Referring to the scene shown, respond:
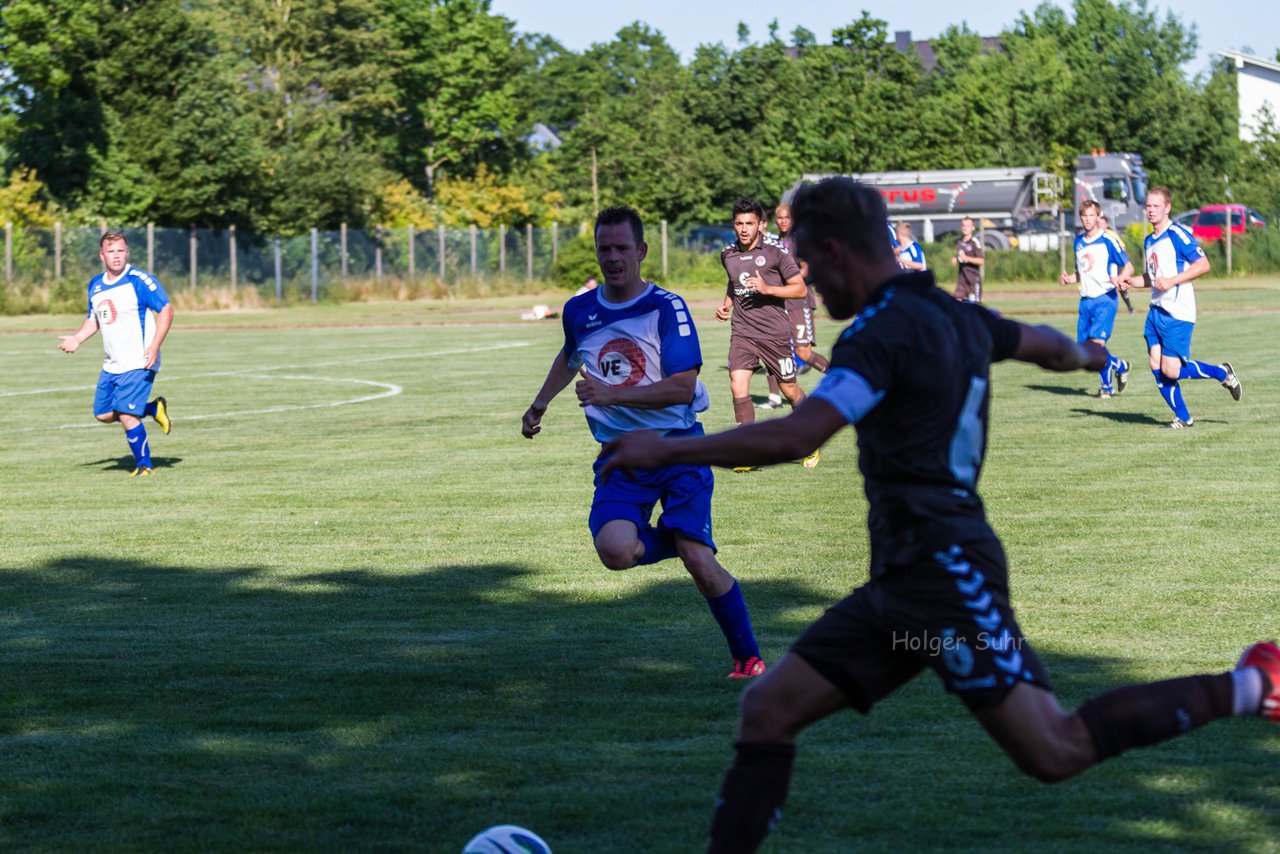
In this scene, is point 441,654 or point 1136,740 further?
point 441,654

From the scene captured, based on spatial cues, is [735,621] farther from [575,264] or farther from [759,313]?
[575,264]

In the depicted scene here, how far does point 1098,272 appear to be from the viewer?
62.5ft

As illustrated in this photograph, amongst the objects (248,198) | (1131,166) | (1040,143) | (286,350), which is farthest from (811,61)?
(286,350)

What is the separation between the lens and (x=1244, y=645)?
7.47 meters

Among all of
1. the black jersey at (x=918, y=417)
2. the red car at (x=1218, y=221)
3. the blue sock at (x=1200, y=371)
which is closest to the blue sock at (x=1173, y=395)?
the blue sock at (x=1200, y=371)

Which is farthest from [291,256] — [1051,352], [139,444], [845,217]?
[845,217]

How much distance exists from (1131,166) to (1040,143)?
919cm

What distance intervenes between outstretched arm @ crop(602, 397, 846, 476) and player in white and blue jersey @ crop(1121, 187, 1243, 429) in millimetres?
12977

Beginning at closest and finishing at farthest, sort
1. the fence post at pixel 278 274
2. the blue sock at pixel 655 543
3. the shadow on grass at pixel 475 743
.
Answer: the shadow on grass at pixel 475 743 → the blue sock at pixel 655 543 → the fence post at pixel 278 274

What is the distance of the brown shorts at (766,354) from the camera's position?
15953mm

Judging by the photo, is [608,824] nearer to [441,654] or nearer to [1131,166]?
[441,654]

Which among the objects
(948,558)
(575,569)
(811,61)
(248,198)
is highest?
(811,61)

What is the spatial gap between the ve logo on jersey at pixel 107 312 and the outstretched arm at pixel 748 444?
11.7 m

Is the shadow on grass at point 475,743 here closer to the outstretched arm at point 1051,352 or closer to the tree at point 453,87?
the outstretched arm at point 1051,352
